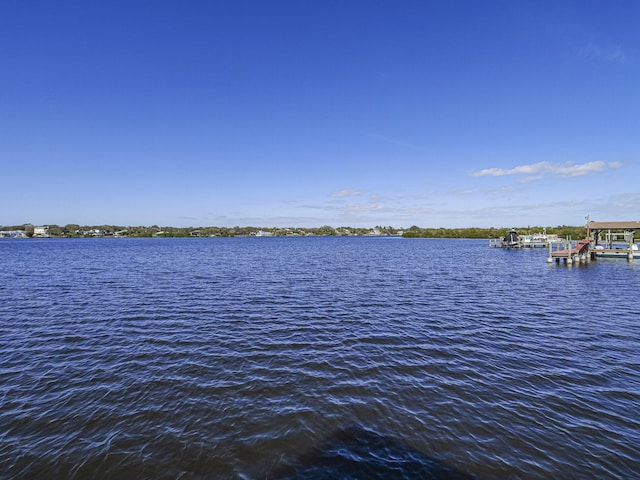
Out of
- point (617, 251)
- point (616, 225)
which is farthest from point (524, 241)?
point (617, 251)

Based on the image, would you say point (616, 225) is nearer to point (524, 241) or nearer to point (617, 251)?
point (617, 251)

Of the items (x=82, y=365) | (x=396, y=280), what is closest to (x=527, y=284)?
(x=396, y=280)

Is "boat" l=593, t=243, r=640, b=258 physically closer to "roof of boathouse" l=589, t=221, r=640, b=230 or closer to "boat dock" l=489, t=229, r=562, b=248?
"roof of boathouse" l=589, t=221, r=640, b=230

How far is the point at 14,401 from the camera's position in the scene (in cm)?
978

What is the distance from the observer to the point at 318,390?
10.5 metres

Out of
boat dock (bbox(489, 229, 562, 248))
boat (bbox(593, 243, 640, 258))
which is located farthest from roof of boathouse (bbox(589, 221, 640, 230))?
boat dock (bbox(489, 229, 562, 248))

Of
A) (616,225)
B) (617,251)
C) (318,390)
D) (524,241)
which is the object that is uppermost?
(616,225)

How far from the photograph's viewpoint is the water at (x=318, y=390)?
7.34 m

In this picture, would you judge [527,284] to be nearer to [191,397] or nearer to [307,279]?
[307,279]

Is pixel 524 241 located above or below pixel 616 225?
below

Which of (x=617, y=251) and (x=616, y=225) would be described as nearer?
(x=617, y=251)

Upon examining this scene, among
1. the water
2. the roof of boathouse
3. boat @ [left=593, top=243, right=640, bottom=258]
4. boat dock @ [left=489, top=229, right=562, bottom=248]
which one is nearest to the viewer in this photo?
the water

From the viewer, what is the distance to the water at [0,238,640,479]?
734 cm

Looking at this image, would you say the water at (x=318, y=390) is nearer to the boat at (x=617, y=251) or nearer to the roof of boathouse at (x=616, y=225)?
the boat at (x=617, y=251)
